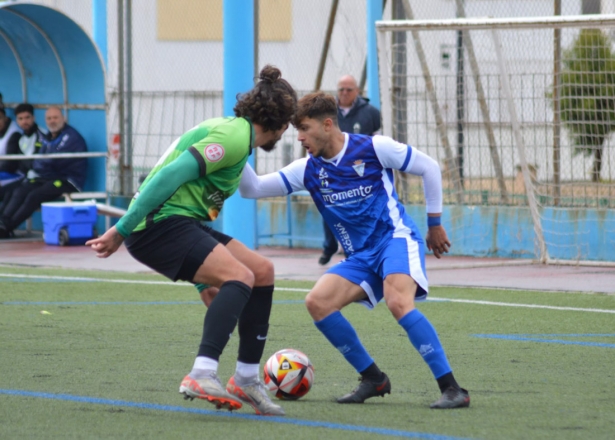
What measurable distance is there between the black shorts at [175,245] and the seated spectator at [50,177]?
10319mm

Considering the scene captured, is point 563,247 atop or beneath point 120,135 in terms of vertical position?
beneath

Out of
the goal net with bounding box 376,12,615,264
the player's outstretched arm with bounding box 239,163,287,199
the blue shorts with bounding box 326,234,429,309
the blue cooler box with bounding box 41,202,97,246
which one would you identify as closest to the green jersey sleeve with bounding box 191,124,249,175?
the player's outstretched arm with bounding box 239,163,287,199

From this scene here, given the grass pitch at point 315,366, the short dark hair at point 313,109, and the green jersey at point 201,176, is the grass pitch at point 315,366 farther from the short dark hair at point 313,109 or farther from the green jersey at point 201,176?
the short dark hair at point 313,109

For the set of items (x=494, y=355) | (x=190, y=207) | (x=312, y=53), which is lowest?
(x=494, y=355)

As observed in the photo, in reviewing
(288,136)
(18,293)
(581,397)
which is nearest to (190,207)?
(581,397)

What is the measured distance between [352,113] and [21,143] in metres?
5.58

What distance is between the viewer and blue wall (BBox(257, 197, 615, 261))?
12398 millimetres

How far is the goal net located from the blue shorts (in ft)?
20.5

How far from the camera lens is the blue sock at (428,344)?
5.43m

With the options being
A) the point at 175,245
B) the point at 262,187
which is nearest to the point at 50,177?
the point at 262,187

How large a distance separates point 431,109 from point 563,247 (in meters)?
2.29

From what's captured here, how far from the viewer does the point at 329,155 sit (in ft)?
19.2

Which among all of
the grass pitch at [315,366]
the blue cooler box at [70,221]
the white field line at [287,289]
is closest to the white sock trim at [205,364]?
the grass pitch at [315,366]

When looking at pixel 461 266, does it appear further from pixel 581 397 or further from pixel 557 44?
pixel 581 397
